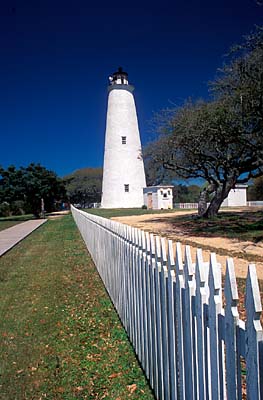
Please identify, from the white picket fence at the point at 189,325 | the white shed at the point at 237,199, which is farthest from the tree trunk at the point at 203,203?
the white picket fence at the point at 189,325

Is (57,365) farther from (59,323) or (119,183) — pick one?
(119,183)

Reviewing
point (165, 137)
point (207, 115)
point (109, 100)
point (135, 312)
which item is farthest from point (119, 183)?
point (135, 312)

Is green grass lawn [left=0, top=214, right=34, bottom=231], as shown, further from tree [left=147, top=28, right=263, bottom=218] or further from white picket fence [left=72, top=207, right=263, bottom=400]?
white picket fence [left=72, top=207, right=263, bottom=400]

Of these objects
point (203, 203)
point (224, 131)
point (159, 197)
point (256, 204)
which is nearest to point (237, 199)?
point (256, 204)

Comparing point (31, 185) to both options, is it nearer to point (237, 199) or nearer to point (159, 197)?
point (159, 197)

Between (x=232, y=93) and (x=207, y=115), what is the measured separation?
1.13 m

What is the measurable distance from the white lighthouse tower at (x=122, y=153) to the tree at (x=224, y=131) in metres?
15.5

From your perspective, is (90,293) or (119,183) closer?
(90,293)

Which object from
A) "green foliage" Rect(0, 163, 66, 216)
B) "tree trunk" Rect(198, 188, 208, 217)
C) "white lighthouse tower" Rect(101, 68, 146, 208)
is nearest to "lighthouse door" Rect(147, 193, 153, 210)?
"white lighthouse tower" Rect(101, 68, 146, 208)

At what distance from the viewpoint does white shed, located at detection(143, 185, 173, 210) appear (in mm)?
32500

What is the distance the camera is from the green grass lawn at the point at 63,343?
2840 millimetres

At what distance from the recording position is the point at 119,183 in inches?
1358

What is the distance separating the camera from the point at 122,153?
112 feet

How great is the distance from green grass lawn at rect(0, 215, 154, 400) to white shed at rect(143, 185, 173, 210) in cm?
2582
